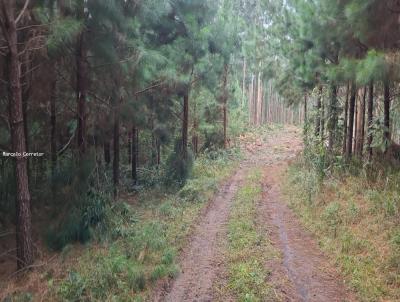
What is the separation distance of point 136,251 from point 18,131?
2824 mm

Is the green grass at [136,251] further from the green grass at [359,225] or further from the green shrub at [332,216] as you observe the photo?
the green shrub at [332,216]

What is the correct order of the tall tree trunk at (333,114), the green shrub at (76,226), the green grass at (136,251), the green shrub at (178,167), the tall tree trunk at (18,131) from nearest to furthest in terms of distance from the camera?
the green grass at (136,251)
the tall tree trunk at (18,131)
the green shrub at (76,226)
the tall tree trunk at (333,114)
the green shrub at (178,167)

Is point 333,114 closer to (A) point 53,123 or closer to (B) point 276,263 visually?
(B) point 276,263

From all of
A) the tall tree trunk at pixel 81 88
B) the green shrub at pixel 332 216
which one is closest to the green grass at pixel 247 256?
the green shrub at pixel 332 216

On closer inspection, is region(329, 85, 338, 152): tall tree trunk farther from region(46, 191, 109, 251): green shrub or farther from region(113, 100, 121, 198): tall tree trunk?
region(46, 191, 109, 251): green shrub

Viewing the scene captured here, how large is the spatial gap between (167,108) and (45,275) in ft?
26.9

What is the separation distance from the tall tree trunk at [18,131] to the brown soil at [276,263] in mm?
2494

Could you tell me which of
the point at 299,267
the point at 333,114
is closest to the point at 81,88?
the point at 299,267

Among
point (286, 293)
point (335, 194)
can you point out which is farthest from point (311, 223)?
point (286, 293)

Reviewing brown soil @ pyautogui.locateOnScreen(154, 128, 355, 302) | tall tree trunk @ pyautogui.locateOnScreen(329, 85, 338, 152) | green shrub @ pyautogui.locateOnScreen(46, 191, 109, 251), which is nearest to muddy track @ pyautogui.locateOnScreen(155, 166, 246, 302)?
brown soil @ pyautogui.locateOnScreen(154, 128, 355, 302)

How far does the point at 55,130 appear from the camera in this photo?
1020cm

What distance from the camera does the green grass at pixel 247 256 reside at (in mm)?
5609

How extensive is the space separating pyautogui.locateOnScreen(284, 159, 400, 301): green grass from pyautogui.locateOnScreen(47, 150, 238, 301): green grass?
2701mm

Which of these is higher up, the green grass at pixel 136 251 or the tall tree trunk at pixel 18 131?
the tall tree trunk at pixel 18 131
